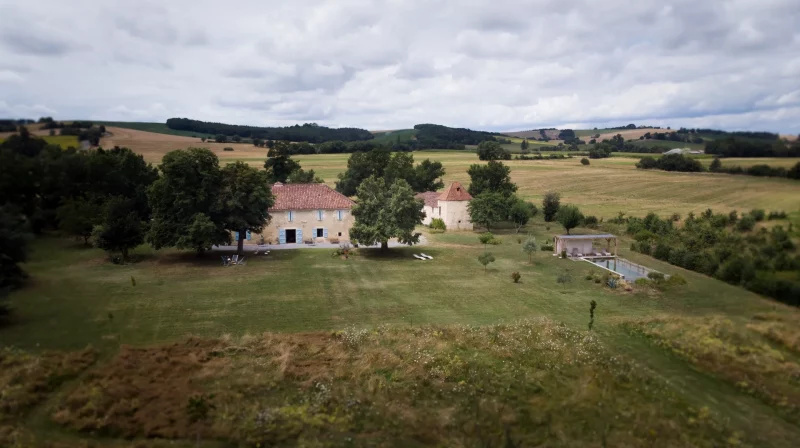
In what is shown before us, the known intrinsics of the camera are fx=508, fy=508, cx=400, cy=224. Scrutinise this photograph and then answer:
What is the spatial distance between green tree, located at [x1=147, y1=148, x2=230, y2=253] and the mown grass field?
4514mm

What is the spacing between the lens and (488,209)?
178 feet

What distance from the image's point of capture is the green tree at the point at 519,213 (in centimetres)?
5556

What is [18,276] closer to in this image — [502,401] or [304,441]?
[304,441]

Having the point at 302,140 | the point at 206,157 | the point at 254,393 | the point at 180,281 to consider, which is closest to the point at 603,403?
the point at 254,393

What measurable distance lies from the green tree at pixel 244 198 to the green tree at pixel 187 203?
661 millimetres

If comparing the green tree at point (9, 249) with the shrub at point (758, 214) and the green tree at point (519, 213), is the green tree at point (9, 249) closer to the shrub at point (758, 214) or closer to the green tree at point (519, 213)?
the shrub at point (758, 214)

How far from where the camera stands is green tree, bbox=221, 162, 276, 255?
1499 inches

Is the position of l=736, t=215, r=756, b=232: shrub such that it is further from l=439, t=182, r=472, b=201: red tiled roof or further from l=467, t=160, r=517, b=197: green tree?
l=467, t=160, r=517, b=197: green tree

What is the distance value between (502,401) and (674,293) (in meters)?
10.8

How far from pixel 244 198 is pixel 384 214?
1085 cm

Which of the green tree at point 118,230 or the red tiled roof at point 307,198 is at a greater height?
the red tiled roof at point 307,198

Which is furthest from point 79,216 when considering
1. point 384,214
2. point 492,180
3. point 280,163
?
point 492,180

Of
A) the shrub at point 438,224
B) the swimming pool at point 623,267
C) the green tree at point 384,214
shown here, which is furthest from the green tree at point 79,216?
the swimming pool at point 623,267

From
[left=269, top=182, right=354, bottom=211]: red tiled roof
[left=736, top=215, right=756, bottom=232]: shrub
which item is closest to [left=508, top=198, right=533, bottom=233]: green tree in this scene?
[left=269, top=182, right=354, bottom=211]: red tiled roof
